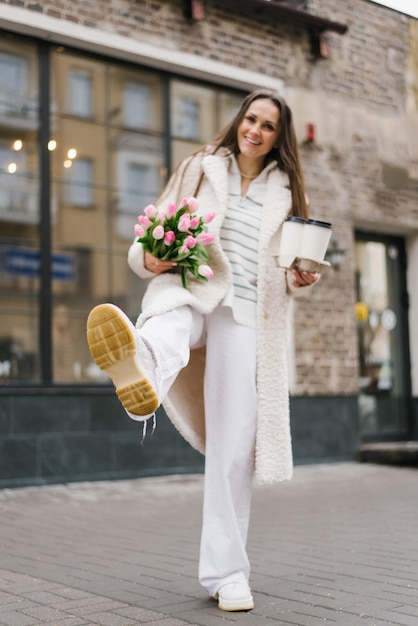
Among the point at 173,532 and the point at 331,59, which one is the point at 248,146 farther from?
the point at 331,59

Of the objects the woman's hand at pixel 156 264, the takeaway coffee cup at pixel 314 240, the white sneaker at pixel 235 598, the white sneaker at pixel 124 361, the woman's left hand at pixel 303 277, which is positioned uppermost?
the takeaway coffee cup at pixel 314 240

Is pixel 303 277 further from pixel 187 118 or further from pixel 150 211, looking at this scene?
pixel 187 118

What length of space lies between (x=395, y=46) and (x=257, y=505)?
717 cm

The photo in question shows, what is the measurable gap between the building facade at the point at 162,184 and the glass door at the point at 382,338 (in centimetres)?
3

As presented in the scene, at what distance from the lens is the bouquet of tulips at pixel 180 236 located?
3.43 metres

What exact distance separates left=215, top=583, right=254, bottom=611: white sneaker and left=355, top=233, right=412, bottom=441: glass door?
766 cm

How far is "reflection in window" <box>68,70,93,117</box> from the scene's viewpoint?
880 cm

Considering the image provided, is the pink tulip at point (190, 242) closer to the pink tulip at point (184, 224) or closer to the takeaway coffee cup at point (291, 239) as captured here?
the pink tulip at point (184, 224)

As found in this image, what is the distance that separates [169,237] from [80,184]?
5.80 meters

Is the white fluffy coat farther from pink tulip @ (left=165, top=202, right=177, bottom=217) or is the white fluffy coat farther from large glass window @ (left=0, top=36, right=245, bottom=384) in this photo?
large glass window @ (left=0, top=36, right=245, bottom=384)

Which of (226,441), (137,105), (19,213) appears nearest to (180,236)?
(226,441)

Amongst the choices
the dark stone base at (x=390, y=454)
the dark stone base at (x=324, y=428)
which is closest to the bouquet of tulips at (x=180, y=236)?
the dark stone base at (x=324, y=428)

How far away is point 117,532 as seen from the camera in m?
5.75

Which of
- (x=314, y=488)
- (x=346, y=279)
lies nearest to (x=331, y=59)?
(x=346, y=279)
